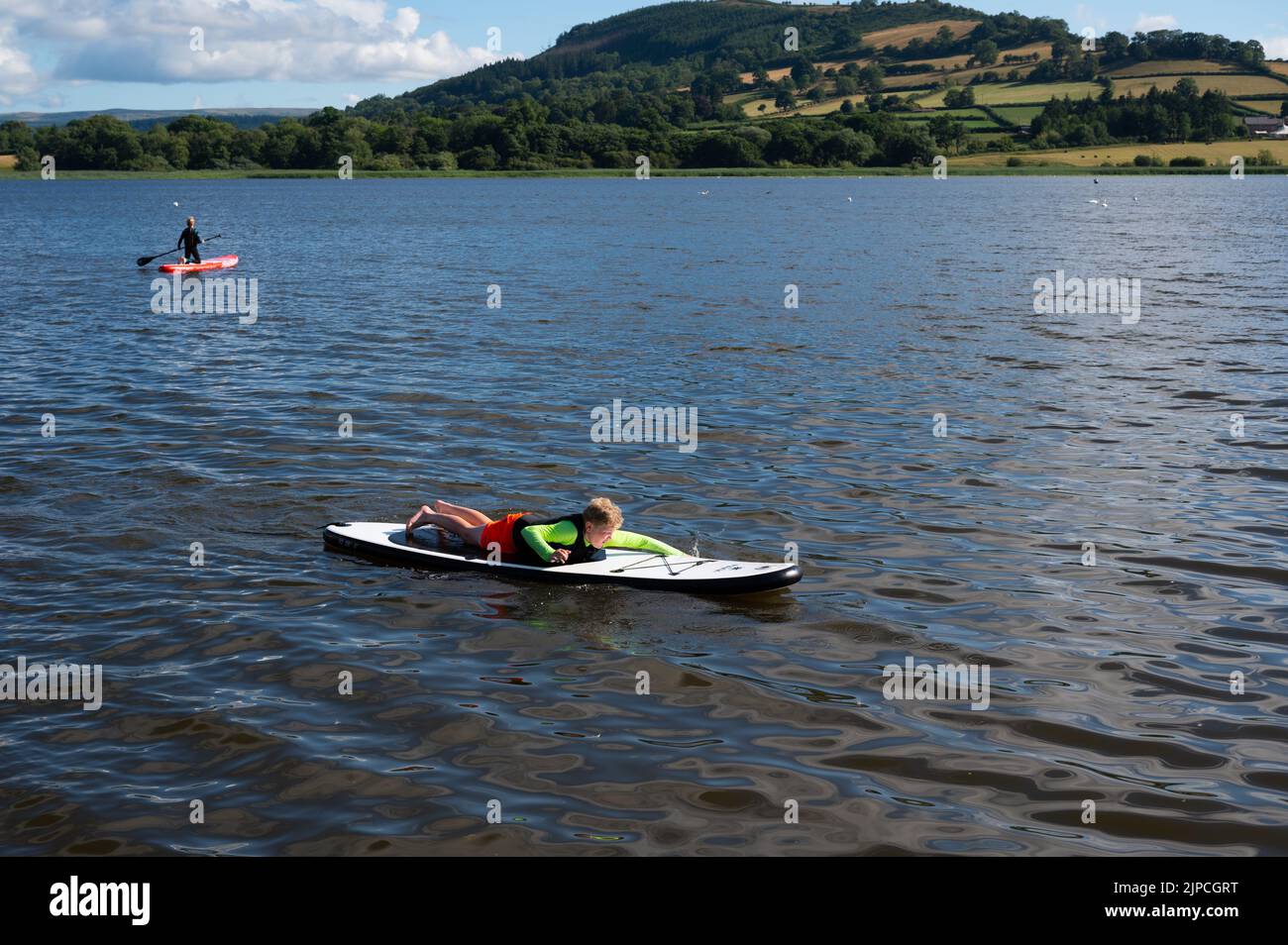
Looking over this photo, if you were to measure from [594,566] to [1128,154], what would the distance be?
17334 cm

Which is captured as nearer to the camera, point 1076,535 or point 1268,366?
point 1076,535

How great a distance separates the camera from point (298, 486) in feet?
58.7

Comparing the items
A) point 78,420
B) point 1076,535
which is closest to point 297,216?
point 78,420

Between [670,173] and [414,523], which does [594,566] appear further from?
[670,173]

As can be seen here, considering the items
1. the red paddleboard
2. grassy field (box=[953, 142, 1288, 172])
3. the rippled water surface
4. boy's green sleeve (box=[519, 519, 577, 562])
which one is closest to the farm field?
grassy field (box=[953, 142, 1288, 172])

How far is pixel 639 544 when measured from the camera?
14.2m

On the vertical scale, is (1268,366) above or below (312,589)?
above

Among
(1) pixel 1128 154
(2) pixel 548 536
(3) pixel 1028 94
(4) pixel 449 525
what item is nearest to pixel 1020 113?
(3) pixel 1028 94

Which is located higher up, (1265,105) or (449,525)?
(1265,105)

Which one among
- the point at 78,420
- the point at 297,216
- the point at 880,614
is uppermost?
the point at 297,216

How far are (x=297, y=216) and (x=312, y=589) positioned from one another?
81.5m

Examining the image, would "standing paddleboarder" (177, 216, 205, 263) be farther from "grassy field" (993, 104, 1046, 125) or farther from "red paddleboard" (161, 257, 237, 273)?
"grassy field" (993, 104, 1046, 125)
